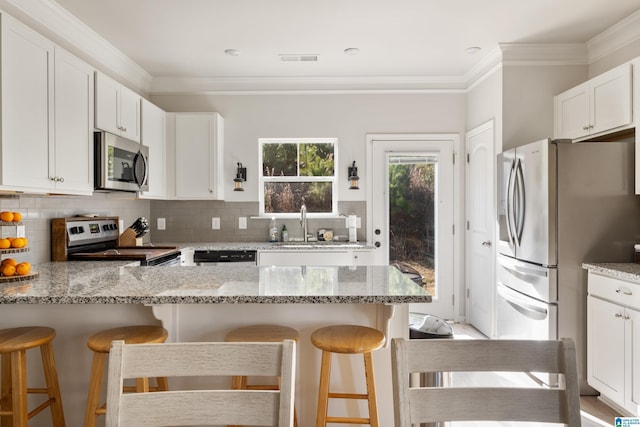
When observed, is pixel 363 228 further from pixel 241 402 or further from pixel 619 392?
pixel 241 402

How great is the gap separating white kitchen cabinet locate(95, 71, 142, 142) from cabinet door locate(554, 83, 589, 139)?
3581 millimetres

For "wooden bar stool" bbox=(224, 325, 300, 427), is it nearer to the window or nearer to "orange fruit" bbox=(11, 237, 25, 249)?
"orange fruit" bbox=(11, 237, 25, 249)

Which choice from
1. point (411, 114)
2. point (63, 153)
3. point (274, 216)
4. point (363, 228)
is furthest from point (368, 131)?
point (63, 153)

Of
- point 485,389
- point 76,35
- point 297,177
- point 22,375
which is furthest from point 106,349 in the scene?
point 297,177

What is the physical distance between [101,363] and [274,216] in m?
2.92

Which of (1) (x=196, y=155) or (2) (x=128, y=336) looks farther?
(1) (x=196, y=155)

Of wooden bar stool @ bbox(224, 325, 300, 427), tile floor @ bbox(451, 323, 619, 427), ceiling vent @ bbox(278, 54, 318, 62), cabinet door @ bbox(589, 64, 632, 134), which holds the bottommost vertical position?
tile floor @ bbox(451, 323, 619, 427)

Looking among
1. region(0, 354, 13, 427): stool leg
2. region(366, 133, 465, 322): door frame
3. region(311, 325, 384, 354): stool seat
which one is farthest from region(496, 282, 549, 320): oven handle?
region(0, 354, 13, 427): stool leg

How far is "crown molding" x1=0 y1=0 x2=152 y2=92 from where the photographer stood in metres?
2.61

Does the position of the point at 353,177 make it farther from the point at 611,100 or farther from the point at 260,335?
the point at 260,335

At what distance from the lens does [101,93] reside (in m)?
2.90

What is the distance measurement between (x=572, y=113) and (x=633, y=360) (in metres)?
1.95

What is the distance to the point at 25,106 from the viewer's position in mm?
2184

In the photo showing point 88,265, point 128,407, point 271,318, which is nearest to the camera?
point 128,407
